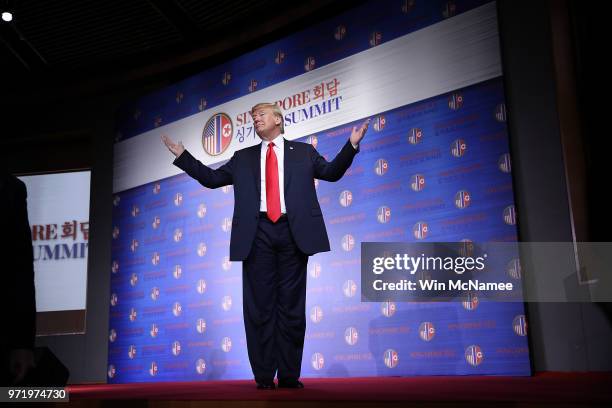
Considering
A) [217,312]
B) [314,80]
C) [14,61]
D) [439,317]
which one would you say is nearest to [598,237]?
[439,317]

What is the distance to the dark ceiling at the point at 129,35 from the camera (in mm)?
5621

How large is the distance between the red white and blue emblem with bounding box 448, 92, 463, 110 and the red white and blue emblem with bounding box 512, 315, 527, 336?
1.44 m

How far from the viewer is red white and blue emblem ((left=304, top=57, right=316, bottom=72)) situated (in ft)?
16.7

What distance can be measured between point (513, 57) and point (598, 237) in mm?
1348

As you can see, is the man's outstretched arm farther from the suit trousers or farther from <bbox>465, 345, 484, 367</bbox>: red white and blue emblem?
<bbox>465, 345, 484, 367</bbox>: red white and blue emblem

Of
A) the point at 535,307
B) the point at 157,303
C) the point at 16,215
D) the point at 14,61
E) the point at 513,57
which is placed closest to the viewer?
the point at 16,215

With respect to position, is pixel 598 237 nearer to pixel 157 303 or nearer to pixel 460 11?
pixel 460 11

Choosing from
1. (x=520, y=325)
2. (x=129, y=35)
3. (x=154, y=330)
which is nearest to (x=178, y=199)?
(x=154, y=330)

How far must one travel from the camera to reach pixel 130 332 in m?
5.99

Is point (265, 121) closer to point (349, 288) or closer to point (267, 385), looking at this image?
point (267, 385)

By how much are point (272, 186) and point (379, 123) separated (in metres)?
1.70

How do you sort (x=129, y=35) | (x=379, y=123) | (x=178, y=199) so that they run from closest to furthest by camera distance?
(x=379, y=123), (x=178, y=199), (x=129, y=35)

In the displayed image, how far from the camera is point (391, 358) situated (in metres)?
4.33

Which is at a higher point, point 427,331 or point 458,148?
point 458,148
